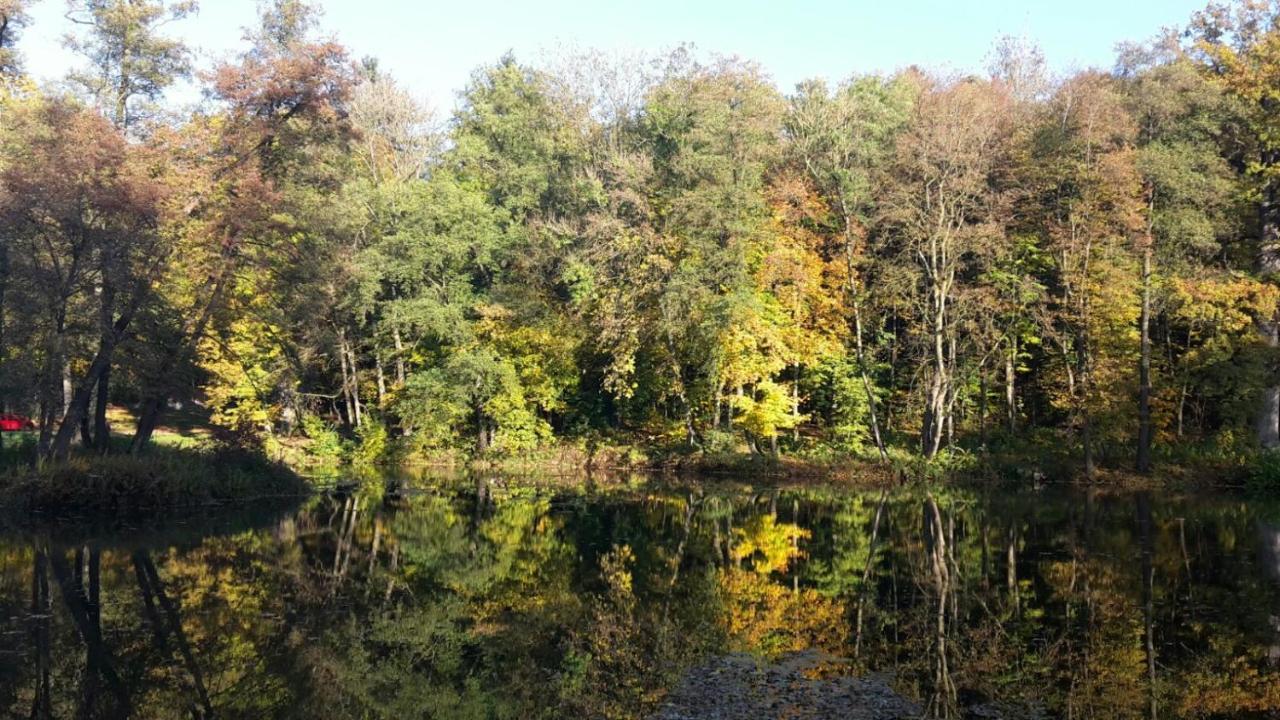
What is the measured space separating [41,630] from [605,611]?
24.8 ft

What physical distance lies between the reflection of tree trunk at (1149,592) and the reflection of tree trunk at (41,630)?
36.0ft

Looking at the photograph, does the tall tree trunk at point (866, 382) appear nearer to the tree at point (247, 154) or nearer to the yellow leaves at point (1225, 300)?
the yellow leaves at point (1225, 300)

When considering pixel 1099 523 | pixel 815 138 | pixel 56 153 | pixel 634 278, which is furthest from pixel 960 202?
pixel 56 153

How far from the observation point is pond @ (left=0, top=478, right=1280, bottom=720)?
32.3ft

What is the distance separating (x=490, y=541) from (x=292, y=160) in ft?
48.3

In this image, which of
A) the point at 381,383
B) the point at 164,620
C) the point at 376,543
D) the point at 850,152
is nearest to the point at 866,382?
the point at 850,152

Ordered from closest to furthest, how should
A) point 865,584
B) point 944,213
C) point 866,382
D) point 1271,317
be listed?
point 865,584 → point 1271,317 → point 944,213 → point 866,382

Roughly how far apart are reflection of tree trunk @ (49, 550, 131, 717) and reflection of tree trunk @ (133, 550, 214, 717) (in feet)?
2.13

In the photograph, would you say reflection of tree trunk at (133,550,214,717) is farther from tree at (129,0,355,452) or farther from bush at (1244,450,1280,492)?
bush at (1244,450,1280,492)

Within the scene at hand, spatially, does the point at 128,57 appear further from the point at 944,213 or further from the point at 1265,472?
the point at 1265,472

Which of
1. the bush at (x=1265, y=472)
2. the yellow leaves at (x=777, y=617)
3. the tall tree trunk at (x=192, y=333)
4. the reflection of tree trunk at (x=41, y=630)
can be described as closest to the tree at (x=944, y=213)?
the bush at (x=1265, y=472)

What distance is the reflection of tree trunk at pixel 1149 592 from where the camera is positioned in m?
10.2

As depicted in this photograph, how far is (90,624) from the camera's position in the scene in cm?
1257

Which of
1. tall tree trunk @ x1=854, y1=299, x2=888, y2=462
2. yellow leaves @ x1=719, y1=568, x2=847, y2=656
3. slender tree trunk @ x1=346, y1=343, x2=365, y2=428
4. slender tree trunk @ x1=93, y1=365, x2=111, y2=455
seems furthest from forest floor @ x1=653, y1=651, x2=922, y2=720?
slender tree trunk @ x1=346, y1=343, x2=365, y2=428
